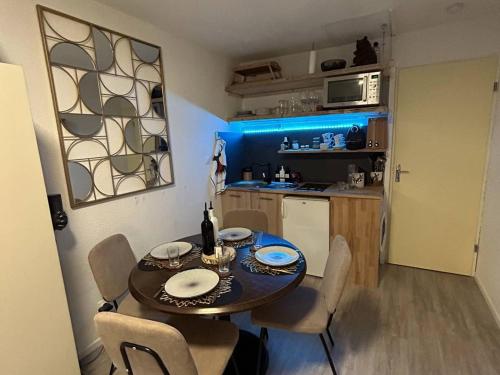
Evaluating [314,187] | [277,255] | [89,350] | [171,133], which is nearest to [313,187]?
[314,187]

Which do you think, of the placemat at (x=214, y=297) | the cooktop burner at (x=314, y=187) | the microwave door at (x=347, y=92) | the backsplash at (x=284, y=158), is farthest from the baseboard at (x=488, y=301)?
the placemat at (x=214, y=297)

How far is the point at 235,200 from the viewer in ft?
10.5

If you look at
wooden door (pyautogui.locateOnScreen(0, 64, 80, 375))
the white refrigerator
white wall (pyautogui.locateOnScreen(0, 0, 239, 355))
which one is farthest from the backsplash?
wooden door (pyautogui.locateOnScreen(0, 64, 80, 375))

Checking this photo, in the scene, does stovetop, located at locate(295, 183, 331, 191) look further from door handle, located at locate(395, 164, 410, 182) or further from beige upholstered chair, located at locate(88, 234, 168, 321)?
beige upholstered chair, located at locate(88, 234, 168, 321)

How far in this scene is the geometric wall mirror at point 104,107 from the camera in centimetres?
172

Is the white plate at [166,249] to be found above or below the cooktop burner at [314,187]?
below

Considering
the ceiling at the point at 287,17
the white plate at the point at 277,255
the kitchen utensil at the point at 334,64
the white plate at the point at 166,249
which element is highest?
the ceiling at the point at 287,17

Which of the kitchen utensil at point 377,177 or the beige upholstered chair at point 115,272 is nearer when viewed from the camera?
the beige upholstered chair at point 115,272

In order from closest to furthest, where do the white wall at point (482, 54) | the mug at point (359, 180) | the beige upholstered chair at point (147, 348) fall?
the beige upholstered chair at point (147, 348) → the white wall at point (482, 54) → the mug at point (359, 180)

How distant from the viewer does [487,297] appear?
2.36 metres

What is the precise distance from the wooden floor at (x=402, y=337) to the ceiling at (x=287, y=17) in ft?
7.99

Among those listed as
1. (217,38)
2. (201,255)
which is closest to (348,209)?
(201,255)

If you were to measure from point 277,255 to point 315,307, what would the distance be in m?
0.39

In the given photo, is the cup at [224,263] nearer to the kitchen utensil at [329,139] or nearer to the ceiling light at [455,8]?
the kitchen utensil at [329,139]
